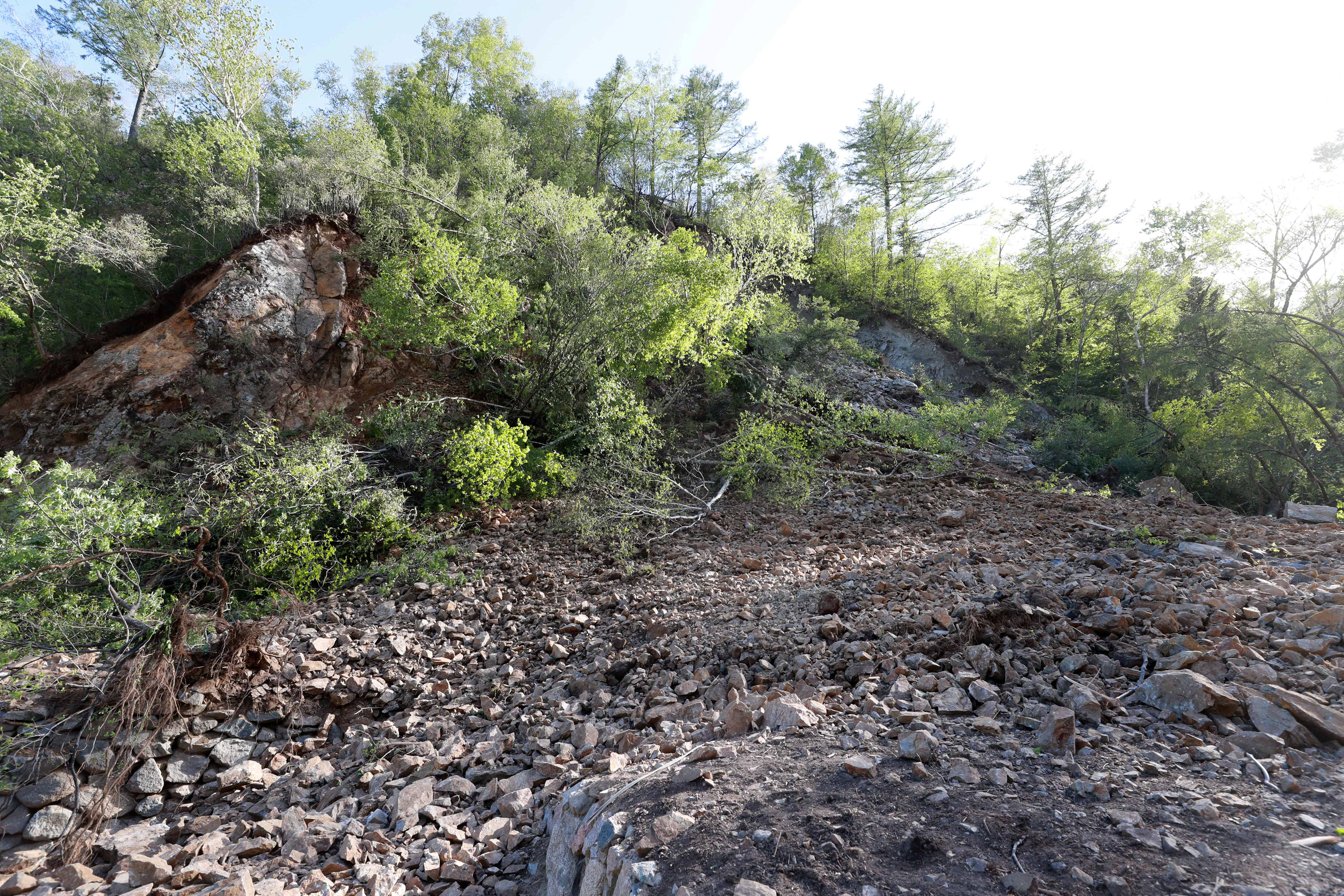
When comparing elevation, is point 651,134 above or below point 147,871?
above

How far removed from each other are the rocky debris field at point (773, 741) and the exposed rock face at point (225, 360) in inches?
176

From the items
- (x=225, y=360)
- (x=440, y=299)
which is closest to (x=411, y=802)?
(x=440, y=299)

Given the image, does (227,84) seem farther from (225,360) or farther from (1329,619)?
(1329,619)

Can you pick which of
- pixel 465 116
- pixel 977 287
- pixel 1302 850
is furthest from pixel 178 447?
pixel 977 287

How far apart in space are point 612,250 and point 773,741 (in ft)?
26.9

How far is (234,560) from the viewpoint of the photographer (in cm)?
589

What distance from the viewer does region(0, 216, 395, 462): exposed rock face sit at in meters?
7.68

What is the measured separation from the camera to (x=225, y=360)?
8.26m

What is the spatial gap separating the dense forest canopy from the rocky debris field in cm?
451

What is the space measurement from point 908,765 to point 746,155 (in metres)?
25.6

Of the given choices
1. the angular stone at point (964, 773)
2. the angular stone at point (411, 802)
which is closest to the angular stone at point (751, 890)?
the angular stone at point (964, 773)

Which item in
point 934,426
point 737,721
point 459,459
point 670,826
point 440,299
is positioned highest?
point 440,299

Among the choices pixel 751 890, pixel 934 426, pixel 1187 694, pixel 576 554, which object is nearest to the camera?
pixel 751 890

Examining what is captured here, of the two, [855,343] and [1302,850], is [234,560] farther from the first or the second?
[855,343]
